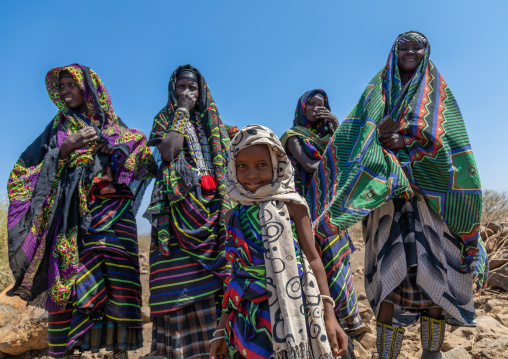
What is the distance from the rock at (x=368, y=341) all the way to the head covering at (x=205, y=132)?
81.6 inches

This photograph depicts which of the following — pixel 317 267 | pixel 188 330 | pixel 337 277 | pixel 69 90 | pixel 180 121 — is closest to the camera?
pixel 317 267

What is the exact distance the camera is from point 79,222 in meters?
3.49

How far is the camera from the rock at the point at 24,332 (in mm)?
4727

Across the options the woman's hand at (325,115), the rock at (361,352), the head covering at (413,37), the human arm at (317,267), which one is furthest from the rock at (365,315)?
the head covering at (413,37)

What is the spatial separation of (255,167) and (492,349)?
293 centimetres

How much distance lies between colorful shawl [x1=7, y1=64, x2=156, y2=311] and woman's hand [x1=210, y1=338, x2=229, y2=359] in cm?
156

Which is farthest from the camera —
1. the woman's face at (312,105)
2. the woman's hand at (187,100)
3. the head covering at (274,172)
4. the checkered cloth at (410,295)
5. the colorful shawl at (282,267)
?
the woman's face at (312,105)

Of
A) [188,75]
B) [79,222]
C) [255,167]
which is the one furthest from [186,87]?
[255,167]

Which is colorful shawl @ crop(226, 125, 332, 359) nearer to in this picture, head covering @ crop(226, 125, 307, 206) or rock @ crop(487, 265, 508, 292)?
head covering @ crop(226, 125, 307, 206)

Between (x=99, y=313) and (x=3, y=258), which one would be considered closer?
(x=99, y=313)

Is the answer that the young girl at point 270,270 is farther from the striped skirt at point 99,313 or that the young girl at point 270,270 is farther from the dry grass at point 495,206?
the dry grass at point 495,206

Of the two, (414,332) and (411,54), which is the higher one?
(411,54)

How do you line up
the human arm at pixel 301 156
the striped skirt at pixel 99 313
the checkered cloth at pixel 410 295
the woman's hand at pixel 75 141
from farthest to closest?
the human arm at pixel 301 156 < the woman's hand at pixel 75 141 < the striped skirt at pixel 99 313 < the checkered cloth at pixel 410 295

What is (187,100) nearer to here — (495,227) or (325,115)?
(325,115)
